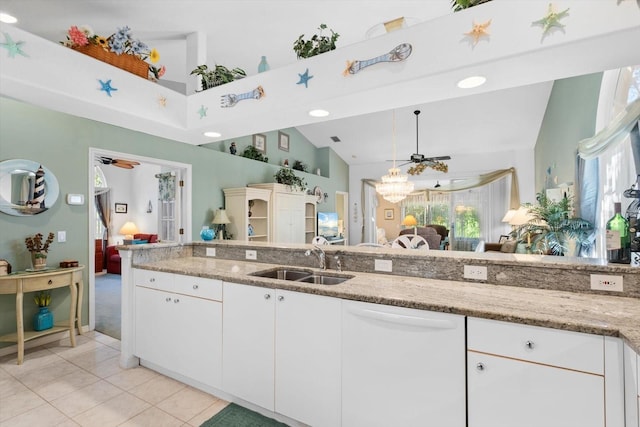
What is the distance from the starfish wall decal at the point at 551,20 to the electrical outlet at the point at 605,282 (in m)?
1.18

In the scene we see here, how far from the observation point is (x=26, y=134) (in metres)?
3.01

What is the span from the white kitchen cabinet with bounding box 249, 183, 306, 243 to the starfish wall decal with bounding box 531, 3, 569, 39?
455cm

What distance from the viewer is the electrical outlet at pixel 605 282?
154 centimetres

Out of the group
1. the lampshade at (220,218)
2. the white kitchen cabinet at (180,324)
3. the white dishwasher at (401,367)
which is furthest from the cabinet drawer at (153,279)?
the lampshade at (220,218)

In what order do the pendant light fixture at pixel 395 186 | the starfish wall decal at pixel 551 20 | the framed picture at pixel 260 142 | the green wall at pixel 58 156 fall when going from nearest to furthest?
the starfish wall decal at pixel 551 20 < the green wall at pixel 58 156 < the pendant light fixture at pixel 395 186 < the framed picture at pixel 260 142

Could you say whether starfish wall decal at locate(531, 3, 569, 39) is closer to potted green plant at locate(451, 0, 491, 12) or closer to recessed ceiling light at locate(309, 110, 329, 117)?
potted green plant at locate(451, 0, 491, 12)

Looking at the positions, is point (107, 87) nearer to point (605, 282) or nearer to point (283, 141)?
point (605, 282)

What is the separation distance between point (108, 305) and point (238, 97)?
12.7 ft

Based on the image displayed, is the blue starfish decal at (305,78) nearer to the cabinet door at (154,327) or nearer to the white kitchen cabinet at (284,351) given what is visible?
→ the white kitchen cabinet at (284,351)

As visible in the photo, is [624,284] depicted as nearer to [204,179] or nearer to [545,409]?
[545,409]

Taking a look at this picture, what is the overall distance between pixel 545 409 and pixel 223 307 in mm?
1711

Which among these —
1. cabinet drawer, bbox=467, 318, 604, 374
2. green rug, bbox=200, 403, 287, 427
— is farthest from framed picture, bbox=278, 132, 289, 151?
cabinet drawer, bbox=467, 318, 604, 374

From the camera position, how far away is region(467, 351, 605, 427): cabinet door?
1.13 meters

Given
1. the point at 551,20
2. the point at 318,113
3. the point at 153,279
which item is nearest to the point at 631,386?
the point at 551,20
